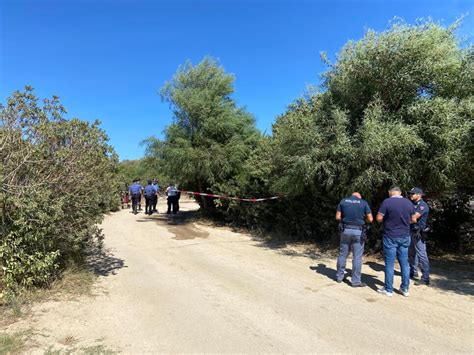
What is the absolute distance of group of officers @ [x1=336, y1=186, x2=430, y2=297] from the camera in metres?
6.22

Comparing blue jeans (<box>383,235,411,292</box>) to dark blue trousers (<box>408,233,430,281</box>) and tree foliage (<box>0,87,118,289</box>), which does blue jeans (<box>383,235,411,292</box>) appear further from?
tree foliage (<box>0,87,118,289</box>)

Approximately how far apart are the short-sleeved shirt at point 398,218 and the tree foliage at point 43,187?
5.06 metres

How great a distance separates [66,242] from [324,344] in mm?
4502

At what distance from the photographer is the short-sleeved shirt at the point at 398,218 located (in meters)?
6.27

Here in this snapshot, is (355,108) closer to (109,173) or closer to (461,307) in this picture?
(461,307)

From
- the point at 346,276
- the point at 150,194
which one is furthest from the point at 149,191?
the point at 346,276

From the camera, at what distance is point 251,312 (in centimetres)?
528

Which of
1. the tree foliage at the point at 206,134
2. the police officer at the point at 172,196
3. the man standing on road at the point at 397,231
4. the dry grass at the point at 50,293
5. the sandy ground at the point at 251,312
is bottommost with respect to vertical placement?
the sandy ground at the point at 251,312

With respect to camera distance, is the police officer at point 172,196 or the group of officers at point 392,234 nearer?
the group of officers at point 392,234

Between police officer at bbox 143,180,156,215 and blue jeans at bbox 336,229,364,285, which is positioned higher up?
police officer at bbox 143,180,156,215

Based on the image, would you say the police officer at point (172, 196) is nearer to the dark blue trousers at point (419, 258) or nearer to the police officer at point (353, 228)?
the police officer at point (353, 228)

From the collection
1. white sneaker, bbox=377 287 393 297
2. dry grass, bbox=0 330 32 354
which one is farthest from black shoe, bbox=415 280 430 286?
dry grass, bbox=0 330 32 354

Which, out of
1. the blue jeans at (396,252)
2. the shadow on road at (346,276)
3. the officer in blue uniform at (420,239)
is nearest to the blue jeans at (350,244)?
the shadow on road at (346,276)

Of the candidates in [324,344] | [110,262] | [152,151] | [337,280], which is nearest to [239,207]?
[152,151]
